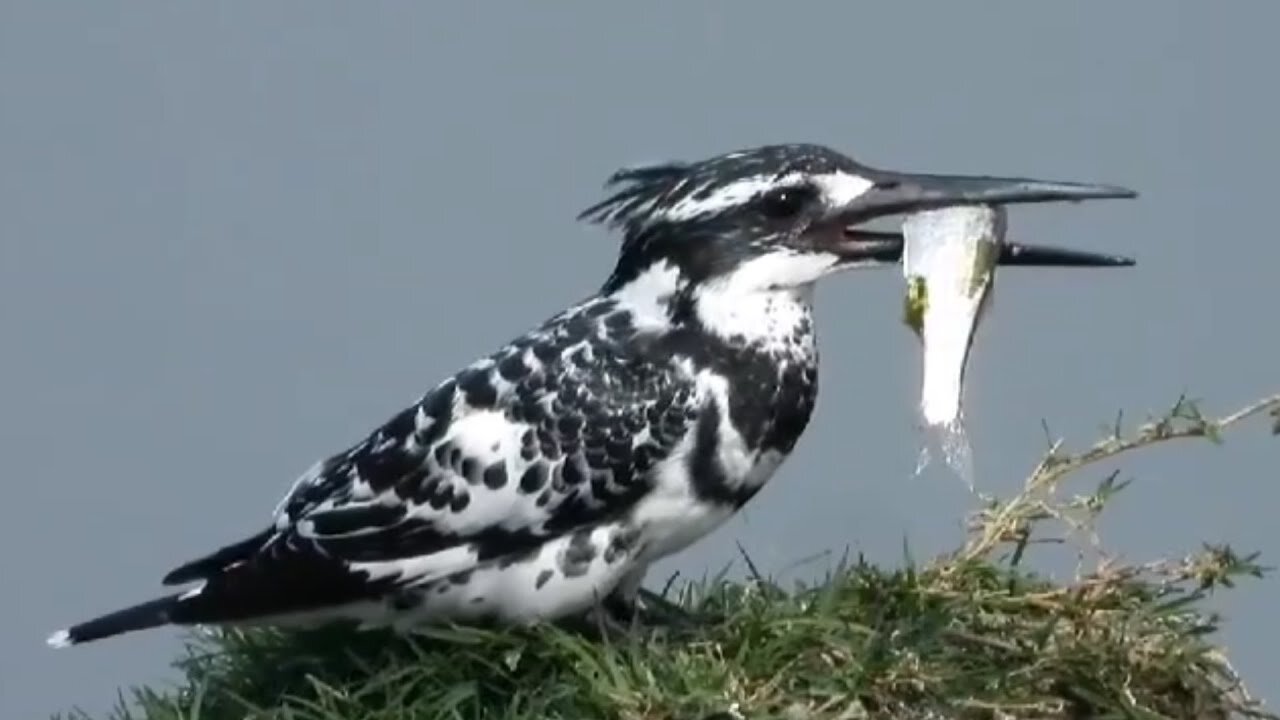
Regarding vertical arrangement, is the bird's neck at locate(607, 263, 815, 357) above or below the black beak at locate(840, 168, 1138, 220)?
below

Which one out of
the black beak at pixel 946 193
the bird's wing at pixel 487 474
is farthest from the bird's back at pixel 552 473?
the black beak at pixel 946 193

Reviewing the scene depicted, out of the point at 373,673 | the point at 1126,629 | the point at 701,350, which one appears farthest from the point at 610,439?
the point at 1126,629

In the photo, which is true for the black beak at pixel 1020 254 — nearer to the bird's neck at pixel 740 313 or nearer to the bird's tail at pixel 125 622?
the bird's neck at pixel 740 313

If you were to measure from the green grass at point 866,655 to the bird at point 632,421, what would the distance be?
1.9 inches

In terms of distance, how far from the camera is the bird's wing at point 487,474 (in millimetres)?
1744

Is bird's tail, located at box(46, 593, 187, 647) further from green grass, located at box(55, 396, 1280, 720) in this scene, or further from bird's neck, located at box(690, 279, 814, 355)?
bird's neck, located at box(690, 279, 814, 355)

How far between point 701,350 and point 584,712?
252 millimetres

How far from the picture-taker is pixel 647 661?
1707mm

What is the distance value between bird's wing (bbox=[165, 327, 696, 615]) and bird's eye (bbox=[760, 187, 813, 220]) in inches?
4.8

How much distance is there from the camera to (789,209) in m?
1.75

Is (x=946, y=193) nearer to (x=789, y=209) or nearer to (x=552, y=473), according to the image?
(x=789, y=209)

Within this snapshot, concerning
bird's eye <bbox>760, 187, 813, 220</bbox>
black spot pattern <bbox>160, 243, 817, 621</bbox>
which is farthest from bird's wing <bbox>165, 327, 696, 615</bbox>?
bird's eye <bbox>760, 187, 813, 220</bbox>

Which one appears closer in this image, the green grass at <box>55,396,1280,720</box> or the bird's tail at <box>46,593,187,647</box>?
the green grass at <box>55,396,1280,720</box>

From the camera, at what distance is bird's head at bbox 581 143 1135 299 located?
1749 millimetres
